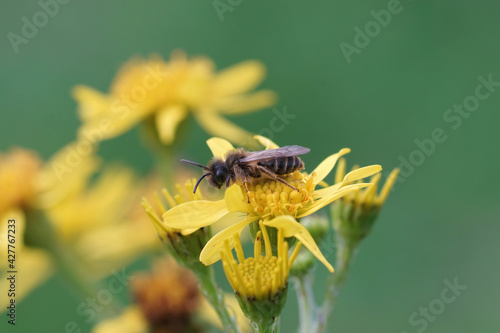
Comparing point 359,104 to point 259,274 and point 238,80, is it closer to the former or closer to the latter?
point 238,80

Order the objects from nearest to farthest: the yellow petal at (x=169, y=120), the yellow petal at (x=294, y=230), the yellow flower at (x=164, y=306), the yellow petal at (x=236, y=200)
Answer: the yellow petal at (x=294, y=230) < the yellow petal at (x=236, y=200) < the yellow flower at (x=164, y=306) < the yellow petal at (x=169, y=120)

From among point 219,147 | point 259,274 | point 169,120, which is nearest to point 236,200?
point 259,274

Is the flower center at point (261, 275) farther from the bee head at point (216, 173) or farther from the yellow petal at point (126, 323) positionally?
the yellow petal at point (126, 323)

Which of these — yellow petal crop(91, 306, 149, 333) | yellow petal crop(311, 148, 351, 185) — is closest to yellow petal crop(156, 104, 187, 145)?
yellow petal crop(91, 306, 149, 333)

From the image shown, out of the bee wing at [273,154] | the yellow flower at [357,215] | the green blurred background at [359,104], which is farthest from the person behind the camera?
the green blurred background at [359,104]

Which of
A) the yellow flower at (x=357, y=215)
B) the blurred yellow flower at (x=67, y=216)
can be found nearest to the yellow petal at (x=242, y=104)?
the blurred yellow flower at (x=67, y=216)

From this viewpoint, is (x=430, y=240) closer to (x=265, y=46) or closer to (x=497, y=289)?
(x=497, y=289)

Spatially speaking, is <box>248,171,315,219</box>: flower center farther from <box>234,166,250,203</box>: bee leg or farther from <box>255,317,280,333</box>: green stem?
<box>255,317,280,333</box>: green stem
